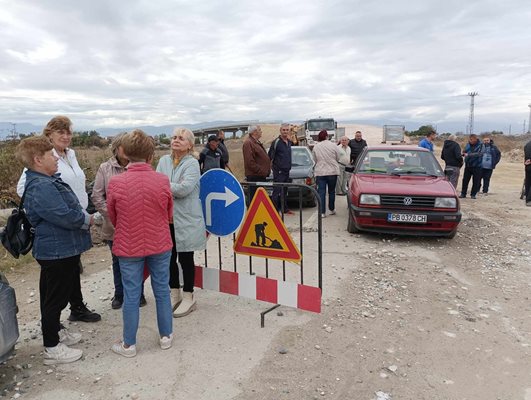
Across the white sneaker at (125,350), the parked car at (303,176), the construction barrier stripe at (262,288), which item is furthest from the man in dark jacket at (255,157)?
the white sneaker at (125,350)

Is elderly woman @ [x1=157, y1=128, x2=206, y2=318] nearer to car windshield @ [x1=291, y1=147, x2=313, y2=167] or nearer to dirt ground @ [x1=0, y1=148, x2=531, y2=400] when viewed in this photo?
dirt ground @ [x1=0, y1=148, x2=531, y2=400]

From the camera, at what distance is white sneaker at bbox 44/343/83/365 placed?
3467 mm

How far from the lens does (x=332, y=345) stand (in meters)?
3.76

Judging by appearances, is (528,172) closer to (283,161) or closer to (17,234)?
(283,161)

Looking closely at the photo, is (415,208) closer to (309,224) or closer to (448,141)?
(309,224)

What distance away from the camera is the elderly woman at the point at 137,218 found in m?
3.26

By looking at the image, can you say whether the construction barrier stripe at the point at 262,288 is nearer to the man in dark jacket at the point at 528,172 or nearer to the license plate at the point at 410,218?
the license plate at the point at 410,218

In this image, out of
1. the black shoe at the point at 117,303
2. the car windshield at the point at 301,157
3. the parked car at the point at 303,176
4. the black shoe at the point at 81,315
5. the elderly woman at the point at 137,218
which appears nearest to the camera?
the elderly woman at the point at 137,218

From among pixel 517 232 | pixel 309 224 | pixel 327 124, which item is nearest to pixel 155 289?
pixel 309 224

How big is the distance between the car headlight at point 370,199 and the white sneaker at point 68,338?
4918mm

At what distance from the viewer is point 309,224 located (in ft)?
28.0

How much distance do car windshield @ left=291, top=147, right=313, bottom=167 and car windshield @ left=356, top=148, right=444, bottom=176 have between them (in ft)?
9.83

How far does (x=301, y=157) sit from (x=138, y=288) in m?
8.85

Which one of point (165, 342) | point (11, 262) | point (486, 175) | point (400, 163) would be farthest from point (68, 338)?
point (486, 175)
